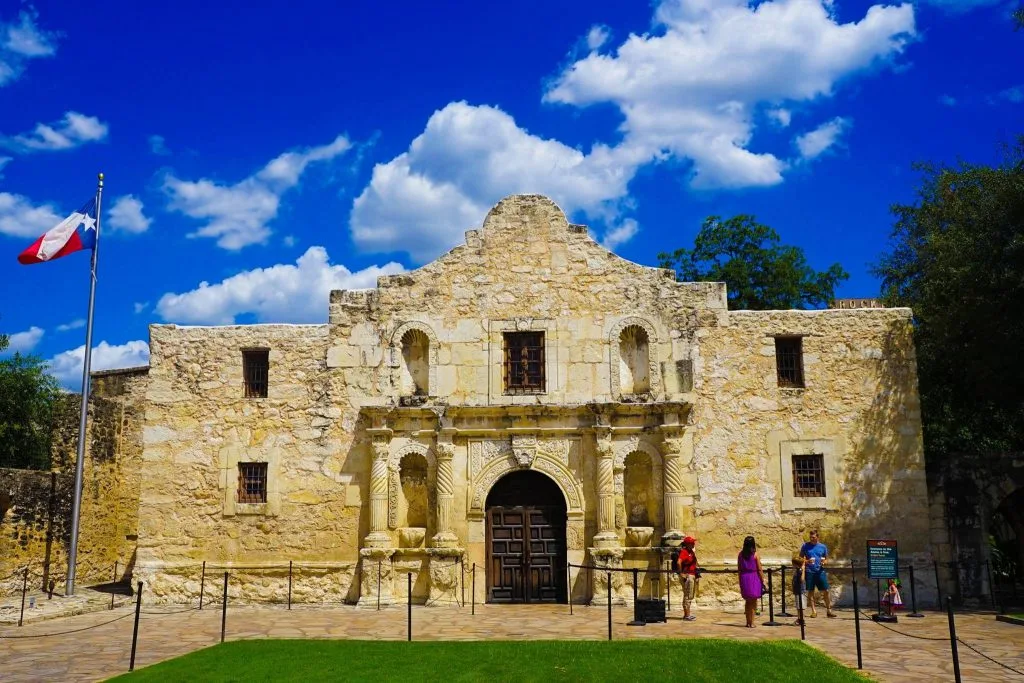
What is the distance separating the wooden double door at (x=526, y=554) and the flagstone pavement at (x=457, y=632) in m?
0.54

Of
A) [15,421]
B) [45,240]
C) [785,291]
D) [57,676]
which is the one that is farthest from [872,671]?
[15,421]

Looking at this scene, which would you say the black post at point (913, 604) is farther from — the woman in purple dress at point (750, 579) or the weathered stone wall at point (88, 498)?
the weathered stone wall at point (88, 498)

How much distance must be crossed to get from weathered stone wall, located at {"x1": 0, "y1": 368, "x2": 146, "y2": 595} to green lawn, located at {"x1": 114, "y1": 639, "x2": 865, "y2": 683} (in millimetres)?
8876

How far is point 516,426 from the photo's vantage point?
57.6ft

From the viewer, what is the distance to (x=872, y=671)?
10344 mm

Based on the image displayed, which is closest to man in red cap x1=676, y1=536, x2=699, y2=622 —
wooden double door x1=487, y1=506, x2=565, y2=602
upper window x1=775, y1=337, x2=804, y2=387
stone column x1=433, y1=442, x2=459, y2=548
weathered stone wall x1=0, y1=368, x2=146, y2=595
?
wooden double door x1=487, y1=506, x2=565, y2=602

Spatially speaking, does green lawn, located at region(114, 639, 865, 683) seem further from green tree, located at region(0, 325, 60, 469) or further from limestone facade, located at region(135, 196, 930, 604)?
green tree, located at region(0, 325, 60, 469)

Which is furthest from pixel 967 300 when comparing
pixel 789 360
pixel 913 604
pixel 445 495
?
pixel 445 495

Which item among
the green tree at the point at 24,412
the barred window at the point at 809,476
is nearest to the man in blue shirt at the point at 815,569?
the barred window at the point at 809,476

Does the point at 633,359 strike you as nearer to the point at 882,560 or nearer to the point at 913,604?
the point at 882,560

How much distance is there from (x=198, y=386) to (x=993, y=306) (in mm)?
15726

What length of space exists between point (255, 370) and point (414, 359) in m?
3.39

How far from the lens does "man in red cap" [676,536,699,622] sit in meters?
15.1

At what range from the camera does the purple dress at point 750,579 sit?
549 inches
